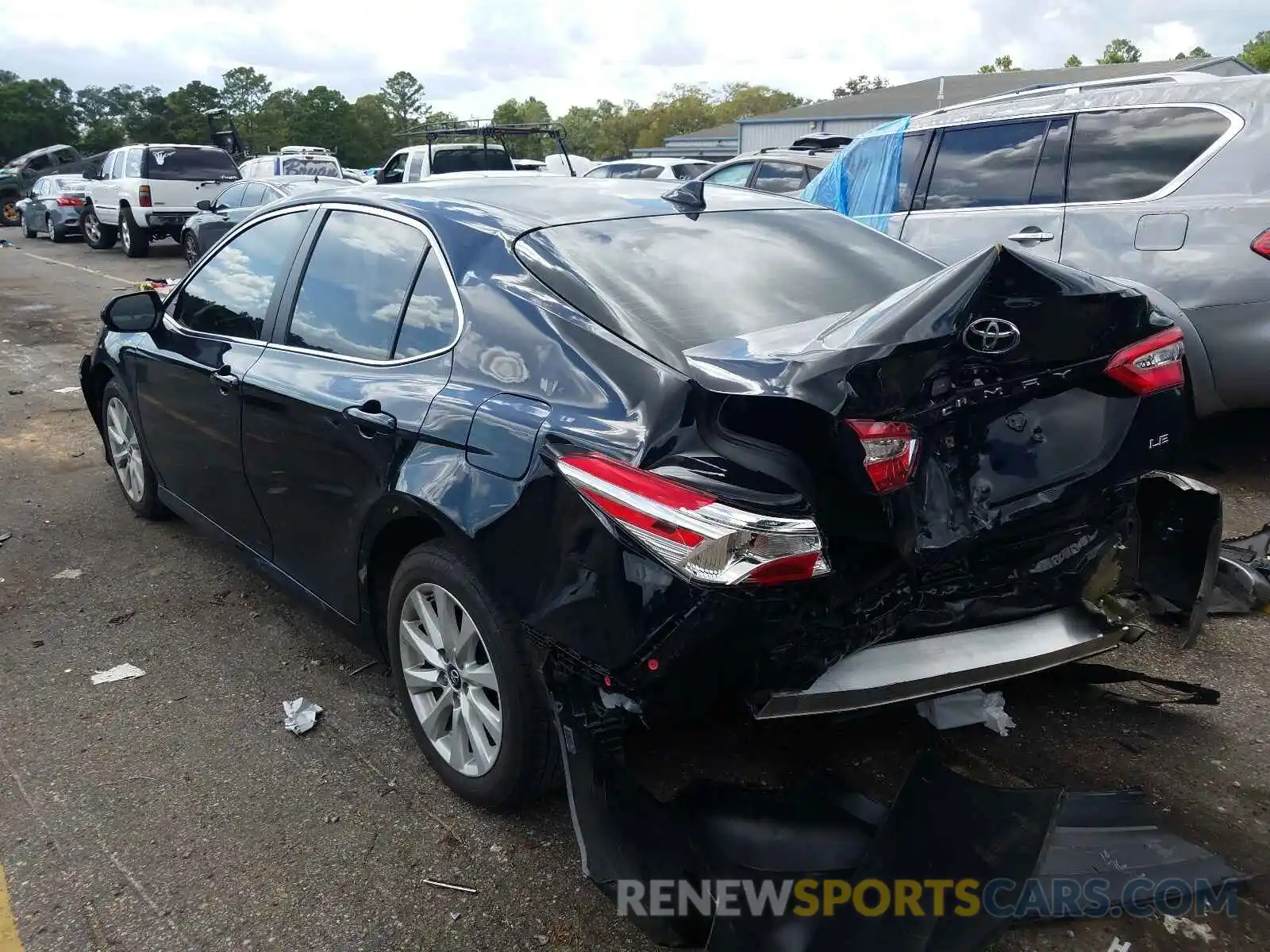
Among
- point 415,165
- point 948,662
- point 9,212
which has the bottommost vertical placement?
point 9,212

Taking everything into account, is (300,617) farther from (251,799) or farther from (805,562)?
(805,562)

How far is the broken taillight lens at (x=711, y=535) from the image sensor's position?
2029 millimetres

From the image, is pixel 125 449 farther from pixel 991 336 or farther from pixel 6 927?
pixel 991 336

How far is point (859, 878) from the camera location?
2.17 metres

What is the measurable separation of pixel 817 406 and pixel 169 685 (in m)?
2.67

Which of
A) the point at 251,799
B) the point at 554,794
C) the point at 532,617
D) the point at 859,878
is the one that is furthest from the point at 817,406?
the point at 251,799

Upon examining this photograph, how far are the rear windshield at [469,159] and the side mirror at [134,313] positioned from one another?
1414 cm

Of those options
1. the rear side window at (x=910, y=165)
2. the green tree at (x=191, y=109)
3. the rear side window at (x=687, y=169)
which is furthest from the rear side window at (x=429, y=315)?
the green tree at (x=191, y=109)

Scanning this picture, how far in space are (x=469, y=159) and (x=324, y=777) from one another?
55.1 ft

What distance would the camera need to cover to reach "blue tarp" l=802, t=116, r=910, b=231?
6430 millimetres

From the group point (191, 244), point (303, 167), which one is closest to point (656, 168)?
point (191, 244)

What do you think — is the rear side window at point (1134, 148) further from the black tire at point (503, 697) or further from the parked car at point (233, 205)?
the parked car at point (233, 205)

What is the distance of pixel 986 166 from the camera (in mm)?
5812

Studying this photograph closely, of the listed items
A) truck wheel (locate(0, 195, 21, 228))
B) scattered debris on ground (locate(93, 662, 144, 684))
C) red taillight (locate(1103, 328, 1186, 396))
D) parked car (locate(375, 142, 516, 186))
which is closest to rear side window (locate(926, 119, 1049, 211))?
red taillight (locate(1103, 328, 1186, 396))
